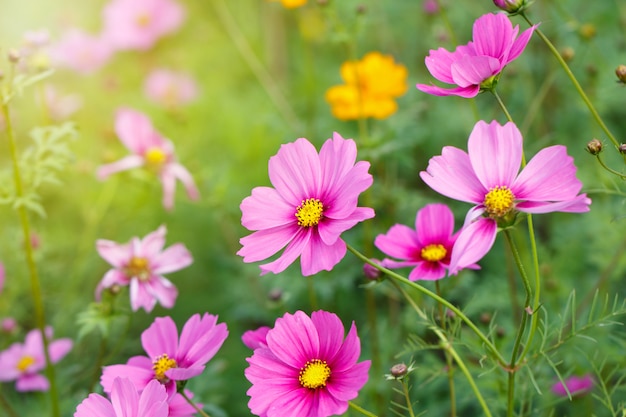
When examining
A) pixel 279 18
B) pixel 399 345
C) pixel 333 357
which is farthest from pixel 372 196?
pixel 279 18

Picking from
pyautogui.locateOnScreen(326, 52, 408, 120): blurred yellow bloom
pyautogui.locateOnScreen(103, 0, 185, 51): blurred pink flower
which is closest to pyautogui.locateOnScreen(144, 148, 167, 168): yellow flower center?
pyautogui.locateOnScreen(326, 52, 408, 120): blurred yellow bloom

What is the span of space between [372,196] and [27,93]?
3.79 ft

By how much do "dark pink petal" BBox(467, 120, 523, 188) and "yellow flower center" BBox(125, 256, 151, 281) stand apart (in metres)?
0.47

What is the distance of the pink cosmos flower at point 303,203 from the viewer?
63 centimetres

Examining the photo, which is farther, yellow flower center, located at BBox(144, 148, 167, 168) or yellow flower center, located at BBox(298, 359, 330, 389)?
yellow flower center, located at BBox(144, 148, 167, 168)

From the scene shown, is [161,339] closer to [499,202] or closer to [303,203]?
[303,203]

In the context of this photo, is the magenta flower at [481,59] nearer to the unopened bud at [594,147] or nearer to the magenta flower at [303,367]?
the unopened bud at [594,147]

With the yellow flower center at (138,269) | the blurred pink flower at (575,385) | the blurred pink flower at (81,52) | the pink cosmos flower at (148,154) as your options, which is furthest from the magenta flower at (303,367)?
the blurred pink flower at (81,52)

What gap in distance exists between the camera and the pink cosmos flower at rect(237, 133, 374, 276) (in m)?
0.63

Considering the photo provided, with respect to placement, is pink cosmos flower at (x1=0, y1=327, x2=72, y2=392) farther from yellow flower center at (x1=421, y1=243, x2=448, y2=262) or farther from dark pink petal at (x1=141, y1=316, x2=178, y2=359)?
yellow flower center at (x1=421, y1=243, x2=448, y2=262)

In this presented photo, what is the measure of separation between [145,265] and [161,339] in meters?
0.22

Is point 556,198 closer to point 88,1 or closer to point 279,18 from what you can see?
point 279,18

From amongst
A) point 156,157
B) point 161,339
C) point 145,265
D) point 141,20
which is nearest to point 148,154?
point 156,157

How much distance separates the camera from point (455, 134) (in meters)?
1.69
